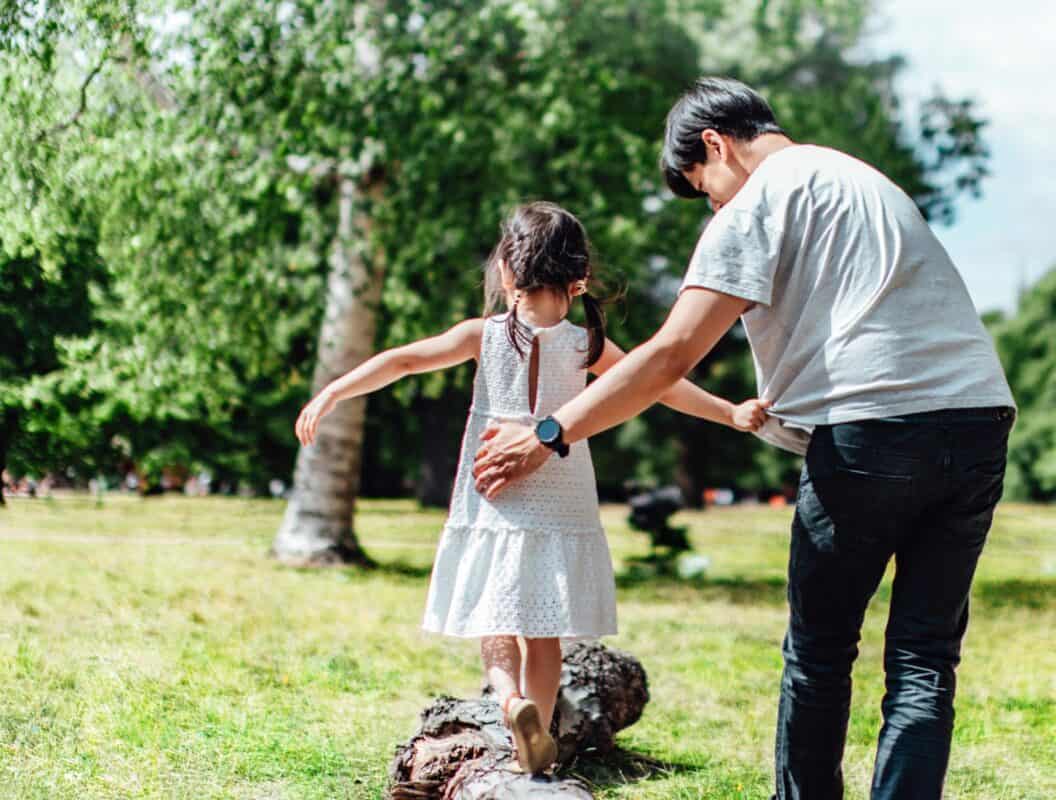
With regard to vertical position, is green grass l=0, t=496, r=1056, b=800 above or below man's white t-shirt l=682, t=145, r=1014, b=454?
below

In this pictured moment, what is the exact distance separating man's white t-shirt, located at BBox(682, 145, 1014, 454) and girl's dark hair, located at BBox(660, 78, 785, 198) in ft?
0.72

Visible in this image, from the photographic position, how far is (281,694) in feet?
16.1

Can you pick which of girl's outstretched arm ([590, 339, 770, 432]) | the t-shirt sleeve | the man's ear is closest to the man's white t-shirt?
the t-shirt sleeve

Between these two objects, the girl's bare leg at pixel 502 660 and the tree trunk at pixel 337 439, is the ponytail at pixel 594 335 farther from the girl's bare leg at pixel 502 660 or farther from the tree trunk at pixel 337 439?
the tree trunk at pixel 337 439

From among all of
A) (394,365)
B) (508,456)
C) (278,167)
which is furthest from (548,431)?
(278,167)

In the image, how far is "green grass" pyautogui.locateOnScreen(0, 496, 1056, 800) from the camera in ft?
12.5

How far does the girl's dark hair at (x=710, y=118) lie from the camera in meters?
3.15

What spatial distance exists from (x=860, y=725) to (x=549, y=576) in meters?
2.17

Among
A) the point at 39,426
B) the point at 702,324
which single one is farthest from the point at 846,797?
the point at 39,426

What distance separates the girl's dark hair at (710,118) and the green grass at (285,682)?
6.71ft

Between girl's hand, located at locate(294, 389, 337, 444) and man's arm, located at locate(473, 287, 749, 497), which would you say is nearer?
man's arm, located at locate(473, 287, 749, 497)

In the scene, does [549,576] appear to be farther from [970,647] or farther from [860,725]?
[970,647]

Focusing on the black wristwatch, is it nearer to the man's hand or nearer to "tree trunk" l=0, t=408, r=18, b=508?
the man's hand

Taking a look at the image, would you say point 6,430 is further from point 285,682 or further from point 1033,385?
point 1033,385
